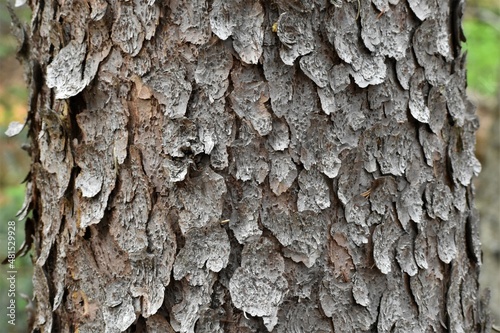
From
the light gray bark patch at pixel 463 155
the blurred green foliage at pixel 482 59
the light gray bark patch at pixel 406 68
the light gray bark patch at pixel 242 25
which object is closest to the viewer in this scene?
the light gray bark patch at pixel 242 25

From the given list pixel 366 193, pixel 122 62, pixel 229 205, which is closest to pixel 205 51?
pixel 122 62

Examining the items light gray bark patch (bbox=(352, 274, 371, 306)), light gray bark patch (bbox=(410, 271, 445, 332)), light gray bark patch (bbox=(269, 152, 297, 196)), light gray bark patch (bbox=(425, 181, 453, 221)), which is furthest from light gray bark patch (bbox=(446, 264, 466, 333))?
light gray bark patch (bbox=(269, 152, 297, 196))

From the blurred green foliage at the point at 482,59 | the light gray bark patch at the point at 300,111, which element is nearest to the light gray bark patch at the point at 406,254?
the light gray bark patch at the point at 300,111

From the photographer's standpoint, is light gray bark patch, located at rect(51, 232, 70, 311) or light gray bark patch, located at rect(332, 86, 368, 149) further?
light gray bark patch, located at rect(51, 232, 70, 311)

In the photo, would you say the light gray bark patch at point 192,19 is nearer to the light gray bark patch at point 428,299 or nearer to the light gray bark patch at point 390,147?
the light gray bark patch at point 390,147

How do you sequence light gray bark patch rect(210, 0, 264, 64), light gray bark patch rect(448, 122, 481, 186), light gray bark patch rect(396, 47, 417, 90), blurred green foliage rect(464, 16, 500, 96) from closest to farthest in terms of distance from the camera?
light gray bark patch rect(210, 0, 264, 64) → light gray bark patch rect(396, 47, 417, 90) → light gray bark patch rect(448, 122, 481, 186) → blurred green foliage rect(464, 16, 500, 96)

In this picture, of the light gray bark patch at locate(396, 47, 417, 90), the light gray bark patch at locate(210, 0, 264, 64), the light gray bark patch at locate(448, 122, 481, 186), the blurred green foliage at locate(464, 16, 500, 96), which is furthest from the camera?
the blurred green foliage at locate(464, 16, 500, 96)

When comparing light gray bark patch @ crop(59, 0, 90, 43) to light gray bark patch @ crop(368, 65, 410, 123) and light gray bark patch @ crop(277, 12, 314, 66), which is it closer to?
light gray bark patch @ crop(277, 12, 314, 66)
